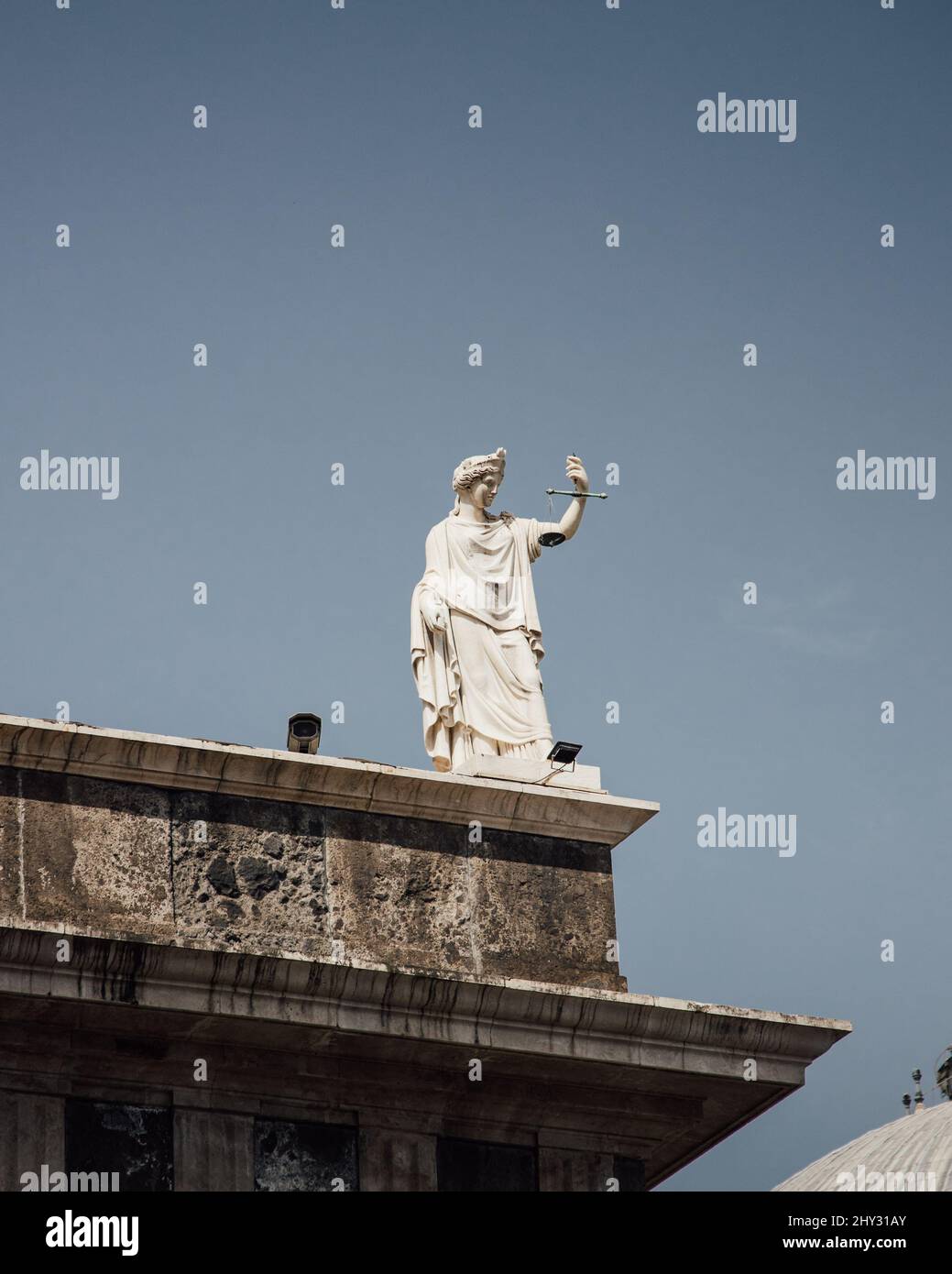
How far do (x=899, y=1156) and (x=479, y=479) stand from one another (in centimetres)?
3931

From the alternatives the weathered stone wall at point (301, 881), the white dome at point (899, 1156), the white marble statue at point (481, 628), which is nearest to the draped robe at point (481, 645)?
the white marble statue at point (481, 628)

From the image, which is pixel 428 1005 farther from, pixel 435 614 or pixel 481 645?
pixel 435 614

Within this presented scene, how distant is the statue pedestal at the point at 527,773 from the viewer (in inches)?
1024

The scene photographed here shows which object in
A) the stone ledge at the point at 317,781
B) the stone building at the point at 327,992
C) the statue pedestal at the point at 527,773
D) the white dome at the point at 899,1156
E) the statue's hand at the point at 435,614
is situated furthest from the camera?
the white dome at the point at 899,1156

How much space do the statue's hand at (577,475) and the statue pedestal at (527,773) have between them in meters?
2.91

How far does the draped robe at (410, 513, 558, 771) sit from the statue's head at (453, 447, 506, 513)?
0.21 metres

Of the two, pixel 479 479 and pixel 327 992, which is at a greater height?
pixel 479 479

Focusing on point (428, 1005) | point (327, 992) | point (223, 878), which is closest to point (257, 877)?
point (223, 878)

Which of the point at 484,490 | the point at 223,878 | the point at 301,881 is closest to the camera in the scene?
the point at 223,878

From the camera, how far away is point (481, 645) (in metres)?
27.0

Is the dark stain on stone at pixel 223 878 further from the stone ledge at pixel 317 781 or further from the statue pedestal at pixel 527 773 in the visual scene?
the statue pedestal at pixel 527 773

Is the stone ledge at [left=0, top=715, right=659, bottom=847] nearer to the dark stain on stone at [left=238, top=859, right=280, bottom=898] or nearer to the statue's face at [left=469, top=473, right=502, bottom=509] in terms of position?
the dark stain on stone at [left=238, top=859, right=280, bottom=898]
